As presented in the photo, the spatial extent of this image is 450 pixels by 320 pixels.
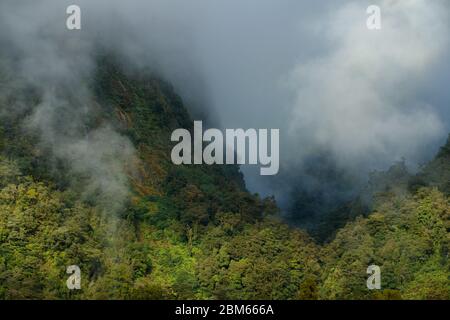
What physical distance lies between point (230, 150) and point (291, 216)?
463 inches

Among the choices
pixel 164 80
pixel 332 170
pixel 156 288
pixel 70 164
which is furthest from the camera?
pixel 332 170

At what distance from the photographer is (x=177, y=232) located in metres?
58.0

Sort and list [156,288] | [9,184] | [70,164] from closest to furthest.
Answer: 1. [156,288]
2. [9,184]
3. [70,164]

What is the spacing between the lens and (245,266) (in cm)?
5425

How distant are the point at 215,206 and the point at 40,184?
11.6 metres

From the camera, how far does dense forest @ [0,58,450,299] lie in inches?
2028

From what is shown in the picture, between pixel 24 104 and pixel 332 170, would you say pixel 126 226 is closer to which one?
pixel 24 104

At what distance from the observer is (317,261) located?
5656cm

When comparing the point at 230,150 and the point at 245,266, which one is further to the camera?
the point at 230,150

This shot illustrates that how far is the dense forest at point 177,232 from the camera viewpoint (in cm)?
5150

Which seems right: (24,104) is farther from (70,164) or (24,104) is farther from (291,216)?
(291,216)

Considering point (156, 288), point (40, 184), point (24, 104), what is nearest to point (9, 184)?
point (40, 184)
